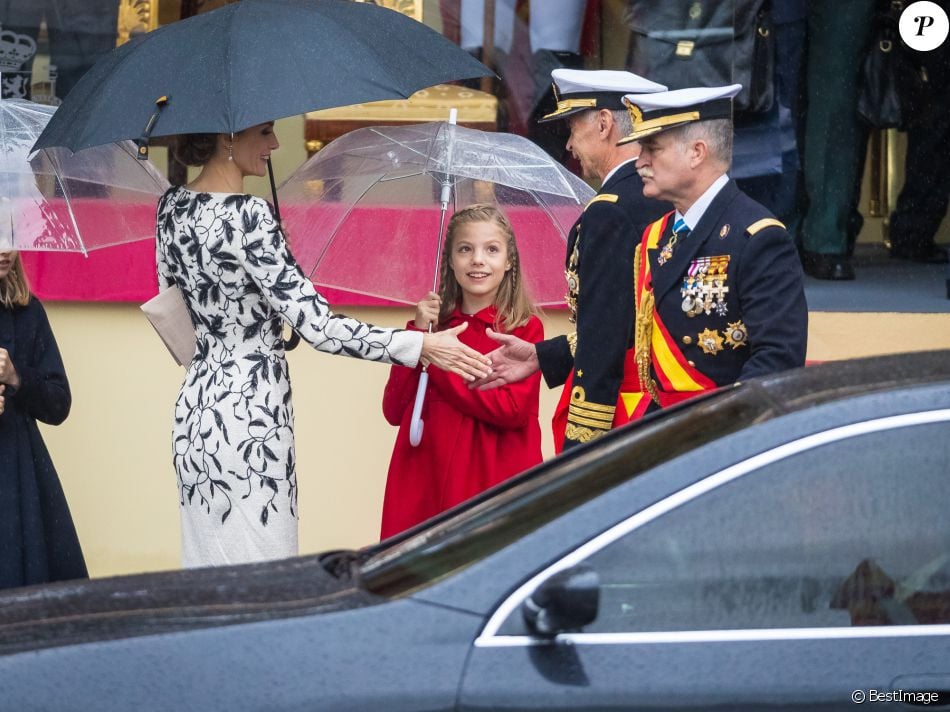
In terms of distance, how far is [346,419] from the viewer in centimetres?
640

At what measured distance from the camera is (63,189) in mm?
4727

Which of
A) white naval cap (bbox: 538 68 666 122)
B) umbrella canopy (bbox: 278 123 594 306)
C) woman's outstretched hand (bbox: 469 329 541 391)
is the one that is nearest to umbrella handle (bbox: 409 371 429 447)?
woman's outstretched hand (bbox: 469 329 541 391)

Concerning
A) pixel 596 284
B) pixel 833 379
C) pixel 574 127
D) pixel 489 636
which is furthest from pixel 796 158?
pixel 489 636

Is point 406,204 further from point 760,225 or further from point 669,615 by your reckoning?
point 669,615

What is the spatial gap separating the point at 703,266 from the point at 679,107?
0.41m

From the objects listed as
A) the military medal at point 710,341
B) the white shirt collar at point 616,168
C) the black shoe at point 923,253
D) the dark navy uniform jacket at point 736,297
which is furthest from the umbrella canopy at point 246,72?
the black shoe at point 923,253

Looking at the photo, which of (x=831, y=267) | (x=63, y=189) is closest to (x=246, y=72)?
(x=63, y=189)

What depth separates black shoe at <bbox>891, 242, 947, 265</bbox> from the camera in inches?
284

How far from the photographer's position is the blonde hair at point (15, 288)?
4.89 metres

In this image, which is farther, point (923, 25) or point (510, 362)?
point (923, 25)

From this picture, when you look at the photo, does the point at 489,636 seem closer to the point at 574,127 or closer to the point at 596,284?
the point at 596,284

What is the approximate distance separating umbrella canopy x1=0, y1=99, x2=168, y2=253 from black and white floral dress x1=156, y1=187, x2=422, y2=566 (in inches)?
24.4

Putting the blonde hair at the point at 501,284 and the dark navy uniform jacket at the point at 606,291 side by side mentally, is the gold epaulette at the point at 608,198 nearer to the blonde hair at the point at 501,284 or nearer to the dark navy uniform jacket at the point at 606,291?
the dark navy uniform jacket at the point at 606,291

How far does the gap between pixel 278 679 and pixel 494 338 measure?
2238 mm
